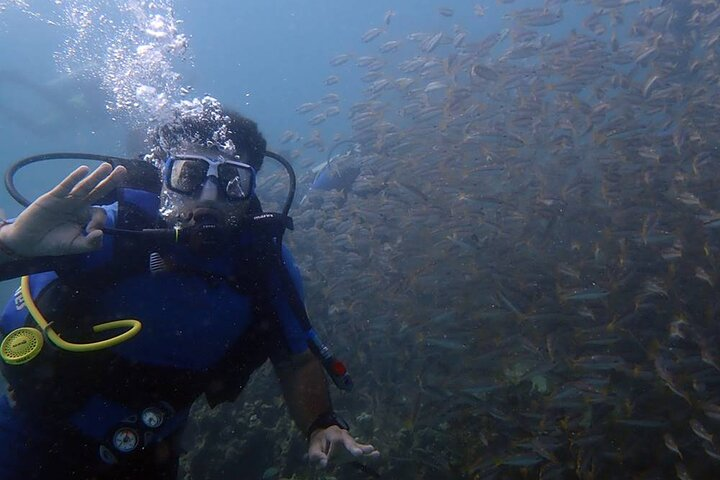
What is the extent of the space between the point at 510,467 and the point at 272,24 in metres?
152

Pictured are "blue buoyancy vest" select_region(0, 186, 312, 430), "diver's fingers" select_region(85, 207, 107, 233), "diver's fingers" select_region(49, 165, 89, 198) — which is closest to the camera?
"diver's fingers" select_region(49, 165, 89, 198)

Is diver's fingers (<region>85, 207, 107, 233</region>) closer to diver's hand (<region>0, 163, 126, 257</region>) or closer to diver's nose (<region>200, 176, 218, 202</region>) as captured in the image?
Result: diver's hand (<region>0, 163, 126, 257</region>)

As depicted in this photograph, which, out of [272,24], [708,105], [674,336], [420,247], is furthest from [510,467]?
[272,24]

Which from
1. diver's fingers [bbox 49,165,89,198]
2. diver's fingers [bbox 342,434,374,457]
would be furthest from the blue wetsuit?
diver's fingers [bbox 342,434,374,457]

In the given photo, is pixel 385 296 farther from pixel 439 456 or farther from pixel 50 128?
pixel 50 128

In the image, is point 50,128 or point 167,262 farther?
point 50,128

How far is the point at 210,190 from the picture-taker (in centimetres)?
282

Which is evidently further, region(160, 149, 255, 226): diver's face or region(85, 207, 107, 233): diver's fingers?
region(160, 149, 255, 226): diver's face

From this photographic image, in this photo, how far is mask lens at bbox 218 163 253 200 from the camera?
2.91 metres

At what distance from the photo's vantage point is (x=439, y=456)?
5207 millimetres

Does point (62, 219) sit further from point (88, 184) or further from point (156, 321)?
point (156, 321)

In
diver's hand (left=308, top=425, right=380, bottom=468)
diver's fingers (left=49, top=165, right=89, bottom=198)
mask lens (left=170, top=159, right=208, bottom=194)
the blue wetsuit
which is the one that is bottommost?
diver's hand (left=308, top=425, right=380, bottom=468)

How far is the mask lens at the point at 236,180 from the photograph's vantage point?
2.91 m

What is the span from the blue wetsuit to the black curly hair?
76 centimetres
